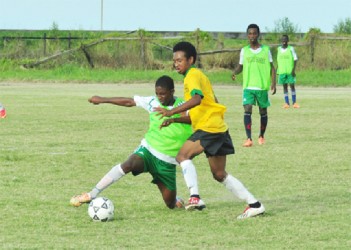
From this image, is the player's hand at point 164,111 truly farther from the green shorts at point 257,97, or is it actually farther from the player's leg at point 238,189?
the green shorts at point 257,97

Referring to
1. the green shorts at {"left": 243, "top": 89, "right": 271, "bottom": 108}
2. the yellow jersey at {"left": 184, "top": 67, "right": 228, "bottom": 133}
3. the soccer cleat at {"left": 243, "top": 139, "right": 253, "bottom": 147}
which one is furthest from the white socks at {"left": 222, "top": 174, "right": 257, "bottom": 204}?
the green shorts at {"left": 243, "top": 89, "right": 271, "bottom": 108}

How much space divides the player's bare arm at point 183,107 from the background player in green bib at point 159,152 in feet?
1.81

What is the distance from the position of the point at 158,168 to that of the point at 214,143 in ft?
2.28

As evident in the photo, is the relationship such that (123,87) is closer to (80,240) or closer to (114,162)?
(114,162)

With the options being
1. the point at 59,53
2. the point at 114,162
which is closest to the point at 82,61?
the point at 59,53

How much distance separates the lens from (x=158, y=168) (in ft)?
30.4

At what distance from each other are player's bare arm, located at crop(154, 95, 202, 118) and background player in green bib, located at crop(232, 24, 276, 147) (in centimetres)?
747

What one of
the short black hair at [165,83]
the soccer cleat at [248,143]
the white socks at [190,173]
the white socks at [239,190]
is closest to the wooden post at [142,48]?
the soccer cleat at [248,143]

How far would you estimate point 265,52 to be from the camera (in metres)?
16.6

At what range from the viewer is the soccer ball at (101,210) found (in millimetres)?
8570

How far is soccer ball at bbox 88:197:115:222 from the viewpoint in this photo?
8570 millimetres

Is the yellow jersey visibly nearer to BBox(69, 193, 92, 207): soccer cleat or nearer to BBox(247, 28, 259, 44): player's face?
BBox(69, 193, 92, 207): soccer cleat

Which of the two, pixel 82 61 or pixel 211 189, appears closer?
pixel 211 189

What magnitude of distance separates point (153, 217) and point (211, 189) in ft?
6.74
